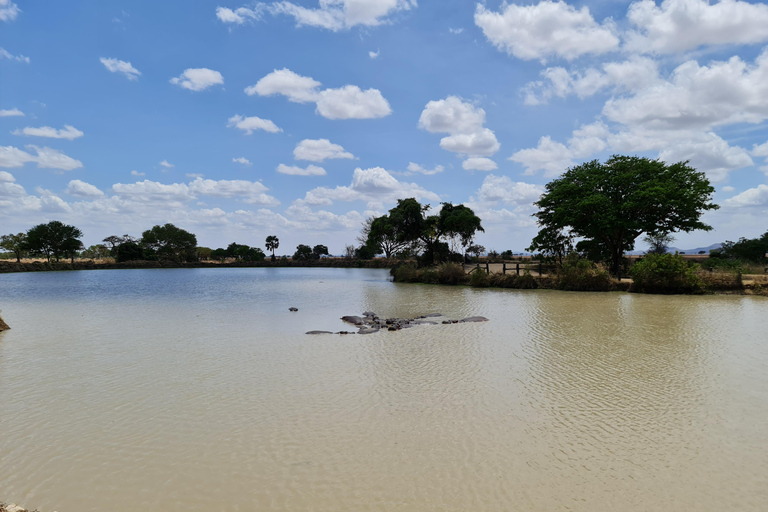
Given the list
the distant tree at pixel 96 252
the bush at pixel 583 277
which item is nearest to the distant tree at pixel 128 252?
the distant tree at pixel 96 252

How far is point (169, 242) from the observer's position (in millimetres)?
94812

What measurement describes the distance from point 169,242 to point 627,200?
93984 mm

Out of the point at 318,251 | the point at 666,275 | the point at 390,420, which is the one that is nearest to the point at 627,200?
the point at 666,275

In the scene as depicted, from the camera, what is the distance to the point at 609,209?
1240 inches

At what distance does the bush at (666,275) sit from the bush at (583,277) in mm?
1790

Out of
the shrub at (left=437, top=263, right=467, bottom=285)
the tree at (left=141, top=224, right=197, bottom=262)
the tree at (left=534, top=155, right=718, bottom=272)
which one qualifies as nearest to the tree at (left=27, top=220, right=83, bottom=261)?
the tree at (left=141, top=224, right=197, bottom=262)

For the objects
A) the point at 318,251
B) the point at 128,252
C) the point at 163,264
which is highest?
the point at 318,251

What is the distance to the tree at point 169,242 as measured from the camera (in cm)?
9325

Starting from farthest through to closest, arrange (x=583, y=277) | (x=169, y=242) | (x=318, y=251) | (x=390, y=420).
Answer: (x=318, y=251), (x=169, y=242), (x=583, y=277), (x=390, y=420)

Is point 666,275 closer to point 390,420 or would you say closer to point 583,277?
point 583,277

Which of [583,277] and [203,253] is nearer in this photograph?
[583,277]

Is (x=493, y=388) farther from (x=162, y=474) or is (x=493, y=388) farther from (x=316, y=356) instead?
(x=162, y=474)

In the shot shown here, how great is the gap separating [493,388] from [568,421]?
76.6 inches

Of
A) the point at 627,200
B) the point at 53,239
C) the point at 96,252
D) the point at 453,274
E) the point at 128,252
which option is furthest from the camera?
the point at 96,252
